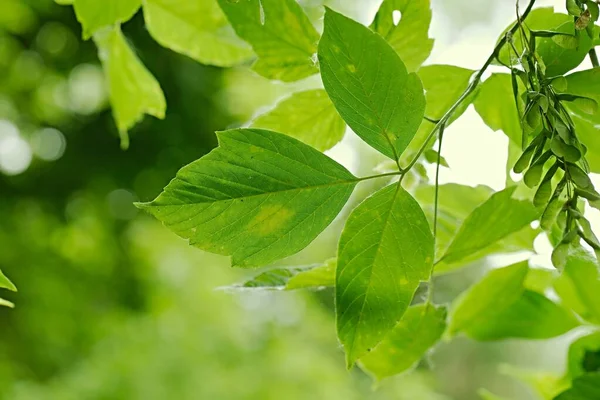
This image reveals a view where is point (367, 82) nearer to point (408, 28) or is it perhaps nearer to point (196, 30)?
→ point (408, 28)

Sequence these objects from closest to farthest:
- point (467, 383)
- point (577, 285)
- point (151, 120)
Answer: point (577, 285)
point (151, 120)
point (467, 383)

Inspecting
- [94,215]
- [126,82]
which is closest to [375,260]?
[126,82]

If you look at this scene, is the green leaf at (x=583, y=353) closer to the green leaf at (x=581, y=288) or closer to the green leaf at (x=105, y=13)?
the green leaf at (x=581, y=288)

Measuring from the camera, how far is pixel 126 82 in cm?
46

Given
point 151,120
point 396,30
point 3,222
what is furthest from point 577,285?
point 3,222

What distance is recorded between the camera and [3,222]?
8.26 ft

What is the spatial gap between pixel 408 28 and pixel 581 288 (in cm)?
18

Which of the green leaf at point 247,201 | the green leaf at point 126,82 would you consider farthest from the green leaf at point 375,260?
the green leaf at point 126,82

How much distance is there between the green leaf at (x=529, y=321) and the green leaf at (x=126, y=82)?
0.83ft

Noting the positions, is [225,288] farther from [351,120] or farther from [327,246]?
[327,246]

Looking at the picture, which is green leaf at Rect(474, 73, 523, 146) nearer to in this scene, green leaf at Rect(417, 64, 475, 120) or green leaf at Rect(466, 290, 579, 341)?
green leaf at Rect(417, 64, 475, 120)

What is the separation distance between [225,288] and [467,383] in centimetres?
498

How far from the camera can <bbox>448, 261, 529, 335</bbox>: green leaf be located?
350 millimetres

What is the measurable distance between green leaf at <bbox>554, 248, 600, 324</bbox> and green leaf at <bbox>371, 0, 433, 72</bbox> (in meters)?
0.13
